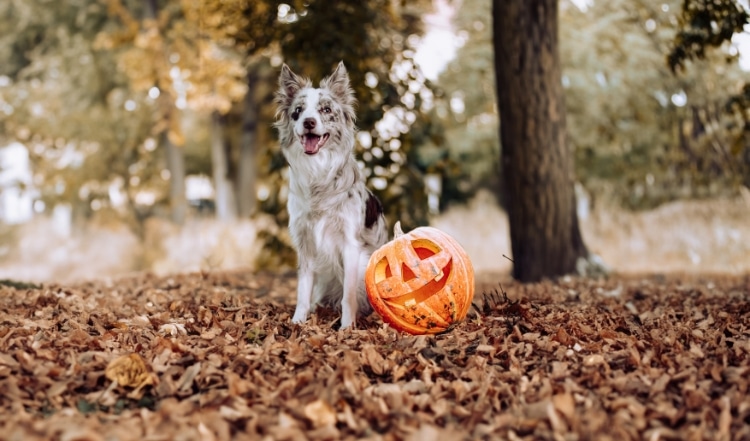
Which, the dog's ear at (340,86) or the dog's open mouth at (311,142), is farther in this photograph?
the dog's ear at (340,86)

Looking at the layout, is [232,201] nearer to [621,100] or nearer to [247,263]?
[247,263]

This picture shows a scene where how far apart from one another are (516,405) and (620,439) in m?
0.45

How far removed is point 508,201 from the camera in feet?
23.6

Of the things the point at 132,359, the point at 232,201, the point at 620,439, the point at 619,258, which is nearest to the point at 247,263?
the point at 232,201

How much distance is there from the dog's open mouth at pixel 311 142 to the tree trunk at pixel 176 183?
11480mm

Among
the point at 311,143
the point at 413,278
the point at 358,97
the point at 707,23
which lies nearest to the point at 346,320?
the point at 413,278

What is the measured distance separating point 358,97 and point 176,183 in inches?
380

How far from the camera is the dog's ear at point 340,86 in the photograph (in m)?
4.39

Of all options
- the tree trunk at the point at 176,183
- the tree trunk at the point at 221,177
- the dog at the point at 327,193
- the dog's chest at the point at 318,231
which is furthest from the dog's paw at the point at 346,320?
the tree trunk at the point at 221,177

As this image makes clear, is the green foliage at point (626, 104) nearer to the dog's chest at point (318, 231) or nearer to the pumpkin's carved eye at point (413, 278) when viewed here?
the dog's chest at point (318, 231)

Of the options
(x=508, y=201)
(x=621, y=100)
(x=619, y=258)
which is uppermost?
(x=621, y=100)

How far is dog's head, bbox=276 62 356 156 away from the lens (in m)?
4.16

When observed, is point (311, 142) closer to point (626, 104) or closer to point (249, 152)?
point (626, 104)

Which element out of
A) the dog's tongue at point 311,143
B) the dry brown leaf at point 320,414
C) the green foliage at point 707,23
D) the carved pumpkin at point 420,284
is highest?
the green foliage at point 707,23
